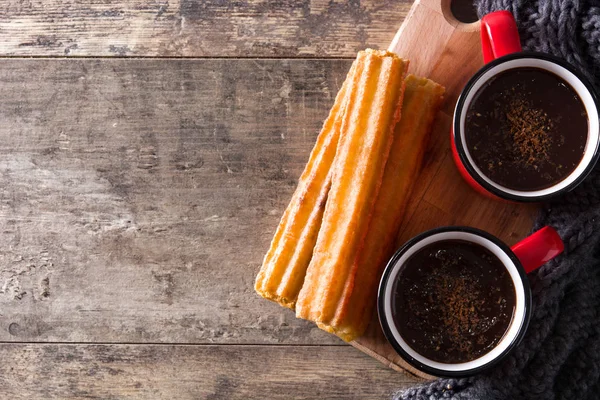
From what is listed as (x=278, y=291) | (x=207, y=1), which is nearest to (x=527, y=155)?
(x=278, y=291)

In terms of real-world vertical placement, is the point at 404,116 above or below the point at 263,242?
above

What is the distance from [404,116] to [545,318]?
1.28ft

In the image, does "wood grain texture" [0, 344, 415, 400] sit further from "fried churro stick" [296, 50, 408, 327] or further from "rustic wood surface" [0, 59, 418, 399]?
"fried churro stick" [296, 50, 408, 327]

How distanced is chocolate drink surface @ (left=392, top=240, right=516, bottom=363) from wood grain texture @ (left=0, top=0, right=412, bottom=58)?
428 millimetres

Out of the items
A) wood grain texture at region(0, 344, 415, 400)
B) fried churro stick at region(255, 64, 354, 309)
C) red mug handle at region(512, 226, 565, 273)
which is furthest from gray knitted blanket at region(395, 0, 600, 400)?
fried churro stick at region(255, 64, 354, 309)

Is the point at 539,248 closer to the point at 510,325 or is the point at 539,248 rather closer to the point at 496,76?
the point at 510,325

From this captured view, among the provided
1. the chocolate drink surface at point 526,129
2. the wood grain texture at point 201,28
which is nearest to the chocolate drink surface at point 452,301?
the chocolate drink surface at point 526,129

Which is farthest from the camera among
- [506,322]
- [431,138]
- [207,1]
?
[207,1]

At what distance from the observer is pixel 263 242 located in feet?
3.64

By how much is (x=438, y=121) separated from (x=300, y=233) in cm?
30

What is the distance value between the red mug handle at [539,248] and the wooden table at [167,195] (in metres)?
0.35

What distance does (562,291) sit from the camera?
97 cm

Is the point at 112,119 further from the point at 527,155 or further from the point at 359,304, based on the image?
the point at 527,155

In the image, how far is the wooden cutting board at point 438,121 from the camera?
39.4 inches
